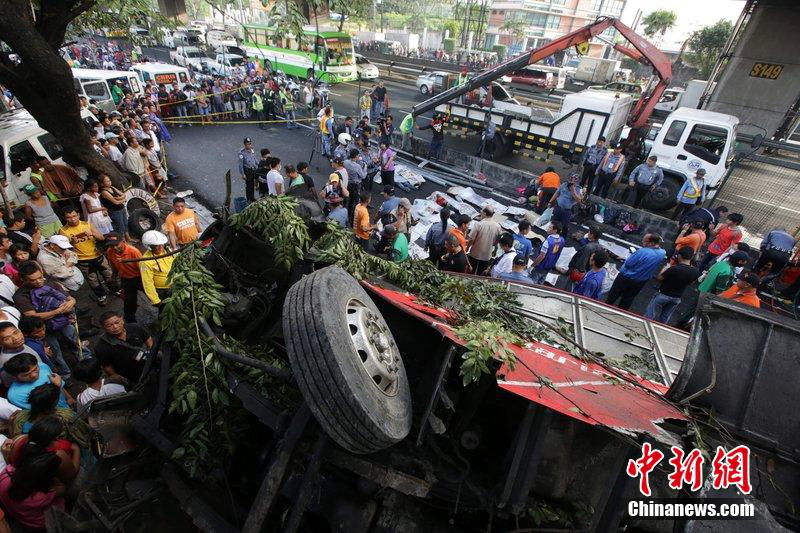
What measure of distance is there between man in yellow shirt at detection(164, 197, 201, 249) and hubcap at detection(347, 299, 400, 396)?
4.72 meters

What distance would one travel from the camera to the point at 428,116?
1862cm

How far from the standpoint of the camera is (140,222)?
6887 mm

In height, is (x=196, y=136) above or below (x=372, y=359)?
below

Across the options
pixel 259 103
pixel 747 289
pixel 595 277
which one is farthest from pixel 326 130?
pixel 747 289

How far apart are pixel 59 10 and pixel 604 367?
35.2 feet

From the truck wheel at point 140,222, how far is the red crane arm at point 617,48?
10.2 m

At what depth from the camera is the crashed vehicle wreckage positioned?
7.09 feet

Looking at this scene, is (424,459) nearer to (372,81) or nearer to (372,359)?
(372,359)

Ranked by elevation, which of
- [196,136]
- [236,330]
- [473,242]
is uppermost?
[236,330]

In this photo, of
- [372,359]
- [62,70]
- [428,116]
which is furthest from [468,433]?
[428,116]

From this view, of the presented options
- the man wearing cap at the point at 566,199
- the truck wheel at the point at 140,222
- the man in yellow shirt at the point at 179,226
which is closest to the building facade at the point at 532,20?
the man wearing cap at the point at 566,199

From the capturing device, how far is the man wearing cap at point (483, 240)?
668cm

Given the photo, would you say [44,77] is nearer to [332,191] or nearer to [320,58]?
[332,191]

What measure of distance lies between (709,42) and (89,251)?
158 ft
